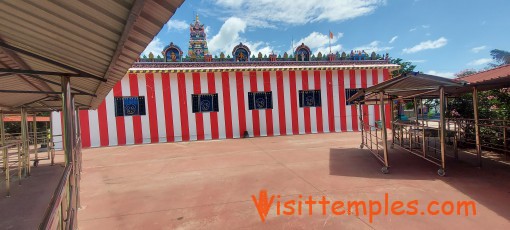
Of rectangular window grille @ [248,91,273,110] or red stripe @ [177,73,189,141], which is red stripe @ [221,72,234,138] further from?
red stripe @ [177,73,189,141]

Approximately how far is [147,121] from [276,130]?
554cm

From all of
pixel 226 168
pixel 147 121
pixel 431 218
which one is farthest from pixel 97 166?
pixel 431 218

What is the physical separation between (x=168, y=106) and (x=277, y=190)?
8487 mm

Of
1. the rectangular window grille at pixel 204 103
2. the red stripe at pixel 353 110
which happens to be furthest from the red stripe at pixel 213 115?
the red stripe at pixel 353 110

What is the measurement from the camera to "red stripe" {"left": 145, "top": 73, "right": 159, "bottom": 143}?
444 inches

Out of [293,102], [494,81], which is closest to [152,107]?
[293,102]

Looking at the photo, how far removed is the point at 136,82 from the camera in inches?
438

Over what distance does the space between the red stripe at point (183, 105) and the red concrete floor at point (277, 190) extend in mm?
5006

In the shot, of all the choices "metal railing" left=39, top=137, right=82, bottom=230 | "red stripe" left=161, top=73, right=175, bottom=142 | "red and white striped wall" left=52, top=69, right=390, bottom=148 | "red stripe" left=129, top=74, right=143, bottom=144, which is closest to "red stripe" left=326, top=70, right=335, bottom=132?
"red and white striped wall" left=52, top=69, right=390, bottom=148

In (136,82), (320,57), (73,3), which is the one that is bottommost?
(73,3)

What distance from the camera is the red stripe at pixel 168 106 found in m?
11.4

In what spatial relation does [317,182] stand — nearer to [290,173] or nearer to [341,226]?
[290,173]

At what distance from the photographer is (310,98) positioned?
41.1 ft

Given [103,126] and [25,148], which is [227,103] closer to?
[103,126]
